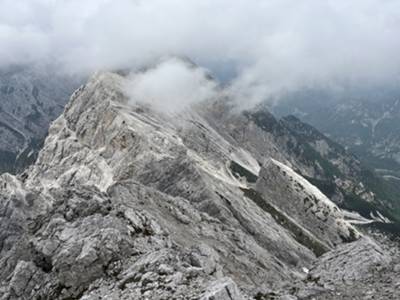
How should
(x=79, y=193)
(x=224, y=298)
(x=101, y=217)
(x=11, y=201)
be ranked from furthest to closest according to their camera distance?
(x=11, y=201), (x=79, y=193), (x=101, y=217), (x=224, y=298)

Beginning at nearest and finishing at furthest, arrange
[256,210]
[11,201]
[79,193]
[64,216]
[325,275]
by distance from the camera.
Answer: [325,275] → [64,216] → [79,193] → [11,201] → [256,210]

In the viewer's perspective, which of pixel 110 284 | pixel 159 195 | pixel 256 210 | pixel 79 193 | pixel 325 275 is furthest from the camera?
pixel 256 210

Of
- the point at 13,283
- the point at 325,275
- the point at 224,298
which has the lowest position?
the point at 325,275

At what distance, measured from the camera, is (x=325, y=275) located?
56.1m

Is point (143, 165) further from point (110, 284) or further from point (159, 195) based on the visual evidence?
point (110, 284)

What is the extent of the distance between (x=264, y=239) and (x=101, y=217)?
104 metres

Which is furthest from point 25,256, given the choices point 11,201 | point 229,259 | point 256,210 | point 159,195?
point 256,210

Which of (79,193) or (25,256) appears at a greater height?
(79,193)

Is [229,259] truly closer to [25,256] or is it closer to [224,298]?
[25,256]

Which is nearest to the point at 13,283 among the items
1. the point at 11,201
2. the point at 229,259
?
the point at 229,259

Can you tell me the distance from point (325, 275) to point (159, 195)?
193ft

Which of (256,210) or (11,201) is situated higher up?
(11,201)

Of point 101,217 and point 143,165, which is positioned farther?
point 143,165

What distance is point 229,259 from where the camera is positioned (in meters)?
95.4
